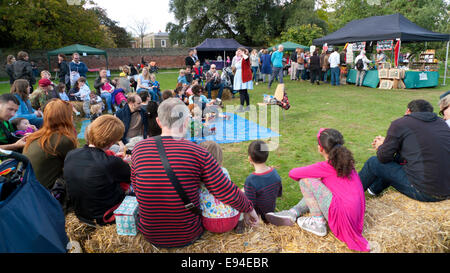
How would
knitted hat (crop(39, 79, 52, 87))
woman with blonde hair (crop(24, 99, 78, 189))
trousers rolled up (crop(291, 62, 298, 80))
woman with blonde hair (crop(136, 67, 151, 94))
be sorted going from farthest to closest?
trousers rolled up (crop(291, 62, 298, 80)) → woman with blonde hair (crop(136, 67, 151, 94)) → knitted hat (crop(39, 79, 52, 87)) → woman with blonde hair (crop(24, 99, 78, 189))

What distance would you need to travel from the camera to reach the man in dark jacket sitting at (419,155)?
2.87m

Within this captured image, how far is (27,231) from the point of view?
1774 mm

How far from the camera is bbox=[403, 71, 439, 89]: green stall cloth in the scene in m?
13.4

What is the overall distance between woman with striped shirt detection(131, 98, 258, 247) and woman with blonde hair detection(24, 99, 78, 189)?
4.16ft

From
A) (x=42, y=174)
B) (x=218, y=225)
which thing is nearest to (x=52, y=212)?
(x=42, y=174)

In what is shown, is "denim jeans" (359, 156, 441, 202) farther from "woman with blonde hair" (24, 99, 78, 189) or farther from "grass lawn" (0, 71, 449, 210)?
"woman with blonde hair" (24, 99, 78, 189)

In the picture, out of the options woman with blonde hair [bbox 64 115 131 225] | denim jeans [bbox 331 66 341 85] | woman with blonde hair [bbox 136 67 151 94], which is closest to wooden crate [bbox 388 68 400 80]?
denim jeans [bbox 331 66 341 85]

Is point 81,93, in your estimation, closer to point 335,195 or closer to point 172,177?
point 172,177

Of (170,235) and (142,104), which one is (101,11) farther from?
(170,235)

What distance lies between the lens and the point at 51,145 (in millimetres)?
2955

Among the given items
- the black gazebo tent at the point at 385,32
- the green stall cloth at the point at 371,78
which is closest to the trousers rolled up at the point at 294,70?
the black gazebo tent at the point at 385,32

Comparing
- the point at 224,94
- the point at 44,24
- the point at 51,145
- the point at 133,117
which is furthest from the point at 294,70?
the point at 44,24

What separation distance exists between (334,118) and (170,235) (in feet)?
23.0

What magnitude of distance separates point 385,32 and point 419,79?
285 cm
